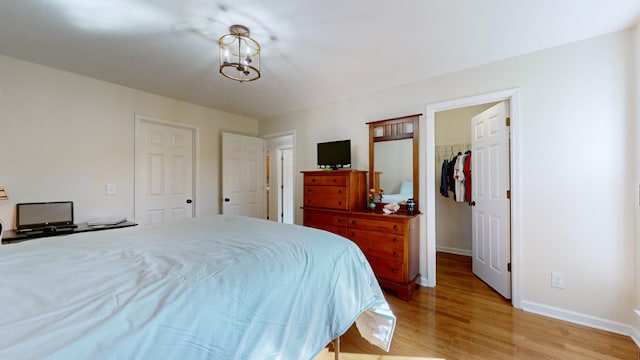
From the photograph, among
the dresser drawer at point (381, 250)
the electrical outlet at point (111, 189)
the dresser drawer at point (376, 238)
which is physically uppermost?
the electrical outlet at point (111, 189)

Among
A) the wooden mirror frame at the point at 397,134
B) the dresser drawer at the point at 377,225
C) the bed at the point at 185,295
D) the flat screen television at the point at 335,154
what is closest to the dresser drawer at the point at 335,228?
the dresser drawer at the point at 377,225

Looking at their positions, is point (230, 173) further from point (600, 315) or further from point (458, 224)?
point (600, 315)

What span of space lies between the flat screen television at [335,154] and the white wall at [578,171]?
1573 millimetres

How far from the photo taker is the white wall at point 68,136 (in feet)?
7.60

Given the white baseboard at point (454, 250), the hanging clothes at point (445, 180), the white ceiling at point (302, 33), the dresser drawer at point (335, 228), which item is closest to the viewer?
the white ceiling at point (302, 33)

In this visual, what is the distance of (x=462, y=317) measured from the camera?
2152 mm

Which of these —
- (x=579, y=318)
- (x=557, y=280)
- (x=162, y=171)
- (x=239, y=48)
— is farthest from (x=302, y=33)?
(x=579, y=318)

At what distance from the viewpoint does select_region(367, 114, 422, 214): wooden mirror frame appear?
9.29 ft

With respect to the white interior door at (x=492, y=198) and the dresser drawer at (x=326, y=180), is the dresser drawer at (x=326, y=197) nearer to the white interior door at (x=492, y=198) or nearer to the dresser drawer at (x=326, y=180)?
the dresser drawer at (x=326, y=180)

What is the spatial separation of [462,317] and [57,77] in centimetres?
450

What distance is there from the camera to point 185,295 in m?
0.79

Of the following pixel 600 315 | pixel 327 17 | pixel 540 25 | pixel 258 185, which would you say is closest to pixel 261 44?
pixel 327 17

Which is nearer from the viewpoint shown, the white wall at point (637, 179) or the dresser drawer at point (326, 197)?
the white wall at point (637, 179)

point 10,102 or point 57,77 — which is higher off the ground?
point 57,77
